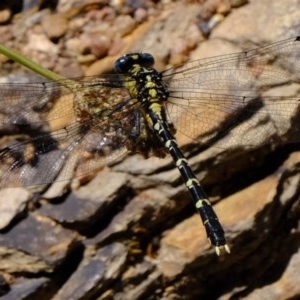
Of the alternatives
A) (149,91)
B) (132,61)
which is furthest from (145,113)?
(132,61)

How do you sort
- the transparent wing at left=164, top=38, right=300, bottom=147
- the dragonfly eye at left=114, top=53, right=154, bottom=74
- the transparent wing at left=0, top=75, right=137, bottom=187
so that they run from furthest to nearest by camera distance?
the dragonfly eye at left=114, top=53, right=154, bottom=74 → the transparent wing at left=164, top=38, right=300, bottom=147 → the transparent wing at left=0, top=75, right=137, bottom=187

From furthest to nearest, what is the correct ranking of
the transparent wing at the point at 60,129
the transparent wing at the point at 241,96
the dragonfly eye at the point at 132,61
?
the dragonfly eye at the point at 132,61 → the transparent wing at the point at 241,96 → the transparent wing at the point at 60,129

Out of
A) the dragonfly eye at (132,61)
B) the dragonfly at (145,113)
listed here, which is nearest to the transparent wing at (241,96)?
the dragonfly at (145,113)

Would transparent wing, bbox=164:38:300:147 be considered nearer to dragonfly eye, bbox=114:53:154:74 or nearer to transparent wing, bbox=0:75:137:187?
dragonfly eye, bbox=114:53:154:74

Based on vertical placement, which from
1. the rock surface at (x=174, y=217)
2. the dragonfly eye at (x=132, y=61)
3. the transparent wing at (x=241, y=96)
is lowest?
the rock surface at (x=174, y=217)

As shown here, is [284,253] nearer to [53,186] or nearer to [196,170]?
[196,170]

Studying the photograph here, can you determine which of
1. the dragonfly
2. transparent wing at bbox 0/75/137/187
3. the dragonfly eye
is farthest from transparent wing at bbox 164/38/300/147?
transparent wing at bbox 0/75/137/187

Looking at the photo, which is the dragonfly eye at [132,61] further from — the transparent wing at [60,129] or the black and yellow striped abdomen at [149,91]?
the transparent wing at [60,129]

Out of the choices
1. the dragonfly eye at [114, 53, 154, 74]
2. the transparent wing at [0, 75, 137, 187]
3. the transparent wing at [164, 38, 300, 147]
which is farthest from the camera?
the dragonfly eye at [114, 53, 154, 74]
